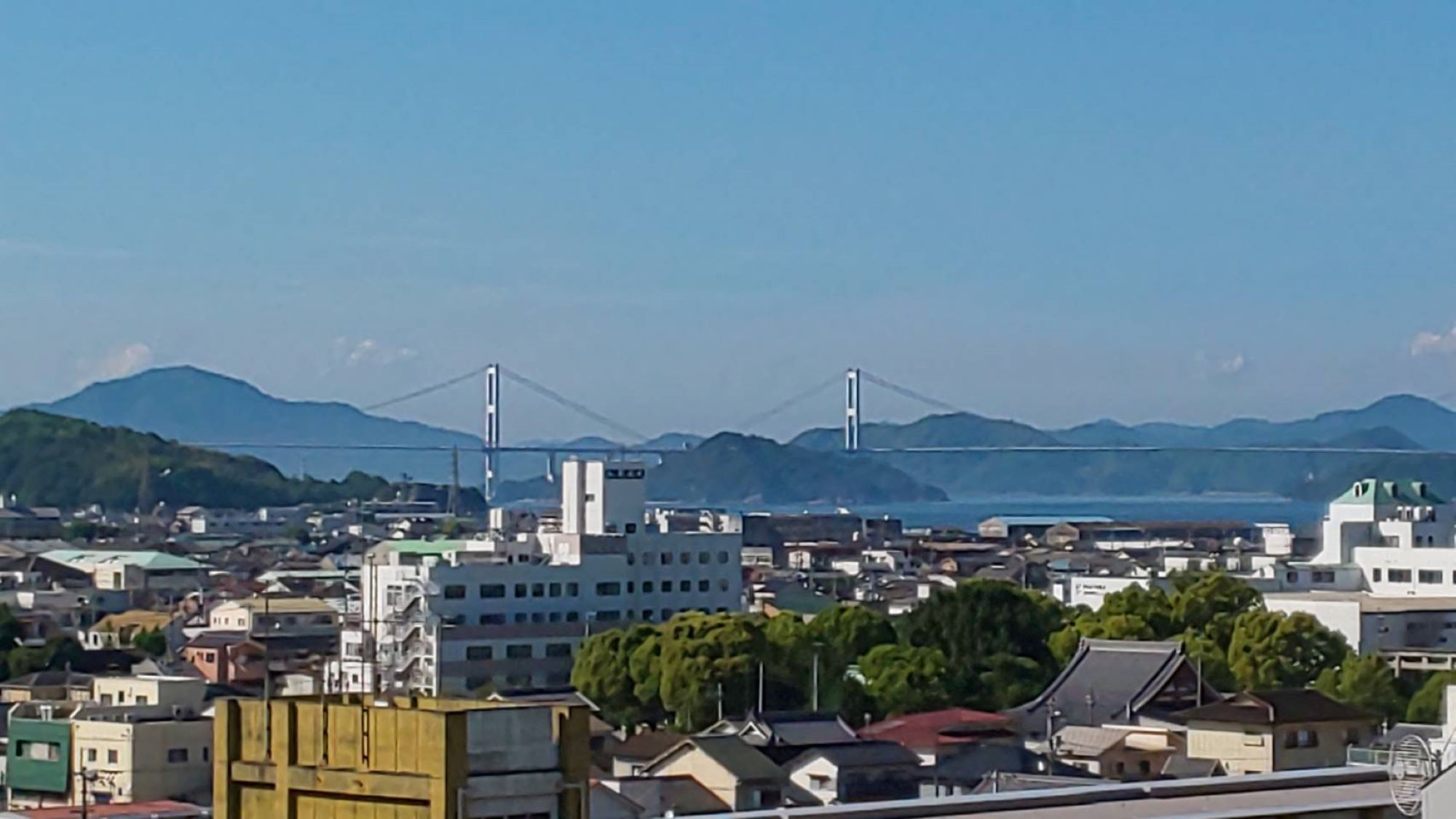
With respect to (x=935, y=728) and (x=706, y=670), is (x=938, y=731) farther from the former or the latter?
(x=706, y=670)

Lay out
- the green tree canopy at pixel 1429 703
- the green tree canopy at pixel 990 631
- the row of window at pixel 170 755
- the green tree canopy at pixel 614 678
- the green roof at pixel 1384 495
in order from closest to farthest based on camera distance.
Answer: the row of window at pixel 170 755
the green tree canopy at pixel 1429 703
the green tree canopy at pixel 614 678
the green tree canopy at pixel 990 631
the green roof at pixel 1384 495

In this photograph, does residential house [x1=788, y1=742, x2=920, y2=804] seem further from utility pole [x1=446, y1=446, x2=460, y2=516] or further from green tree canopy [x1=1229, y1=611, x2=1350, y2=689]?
utility pole [x1=446, y1=446, x2=460, y2=516]

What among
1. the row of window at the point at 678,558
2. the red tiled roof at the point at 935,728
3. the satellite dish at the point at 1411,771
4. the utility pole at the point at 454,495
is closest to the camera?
the satellite dish at the point at 1411,771

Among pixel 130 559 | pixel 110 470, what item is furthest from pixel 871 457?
pixel 130 559

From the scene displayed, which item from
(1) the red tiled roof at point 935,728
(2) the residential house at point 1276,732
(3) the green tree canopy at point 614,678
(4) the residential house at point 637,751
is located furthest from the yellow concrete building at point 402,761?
(3) the green tree canopy at point 614,678

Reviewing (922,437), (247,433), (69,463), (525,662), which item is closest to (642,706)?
(525,662)

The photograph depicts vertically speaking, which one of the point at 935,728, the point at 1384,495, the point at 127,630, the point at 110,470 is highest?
the point at 110,470

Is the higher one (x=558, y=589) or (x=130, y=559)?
(x=130, y=559)

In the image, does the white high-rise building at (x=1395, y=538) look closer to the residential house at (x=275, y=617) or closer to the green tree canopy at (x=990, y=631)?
the green tree canopy at (x=990, y=631)
